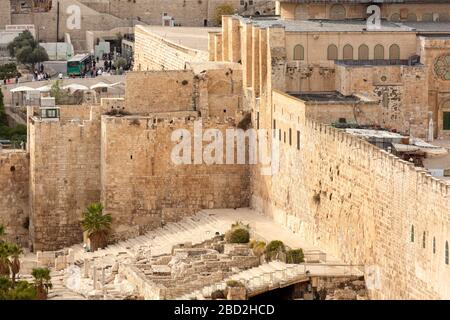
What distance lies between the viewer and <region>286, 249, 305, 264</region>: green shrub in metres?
69.8

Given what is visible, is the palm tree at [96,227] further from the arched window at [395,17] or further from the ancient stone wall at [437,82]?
the arched window at [395,17]

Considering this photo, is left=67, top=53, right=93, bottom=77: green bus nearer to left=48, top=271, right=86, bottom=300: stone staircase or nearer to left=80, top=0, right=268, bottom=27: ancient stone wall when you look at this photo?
A: left=80, top=0, right=268, bottom=27: ancient stone wall

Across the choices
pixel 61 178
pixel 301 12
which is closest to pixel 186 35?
pixel 301 12

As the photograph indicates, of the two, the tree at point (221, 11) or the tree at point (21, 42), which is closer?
the tree at point (21, 42)

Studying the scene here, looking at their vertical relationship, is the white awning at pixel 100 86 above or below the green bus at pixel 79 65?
above

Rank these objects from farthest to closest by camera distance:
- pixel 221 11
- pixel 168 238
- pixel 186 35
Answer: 1. pixel 221 11
2. pixel 186 35
3. pixel 168 238

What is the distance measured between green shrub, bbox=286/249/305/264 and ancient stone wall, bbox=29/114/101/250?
1252 centimetres

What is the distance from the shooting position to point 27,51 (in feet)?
367

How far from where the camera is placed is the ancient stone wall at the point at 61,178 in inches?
3184

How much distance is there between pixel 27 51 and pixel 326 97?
3662 cm

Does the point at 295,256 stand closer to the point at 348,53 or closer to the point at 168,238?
the point at 168,238

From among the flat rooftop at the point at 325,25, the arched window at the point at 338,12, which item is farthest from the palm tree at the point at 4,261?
the arched window at the point at 338,12

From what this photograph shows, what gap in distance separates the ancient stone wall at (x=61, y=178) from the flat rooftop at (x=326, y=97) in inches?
268

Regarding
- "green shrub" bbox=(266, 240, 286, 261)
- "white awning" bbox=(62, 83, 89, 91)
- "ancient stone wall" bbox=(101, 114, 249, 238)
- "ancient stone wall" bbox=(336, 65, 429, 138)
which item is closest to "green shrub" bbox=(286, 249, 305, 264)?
"green shrub" bbox=(266, 240, 286, 261)
